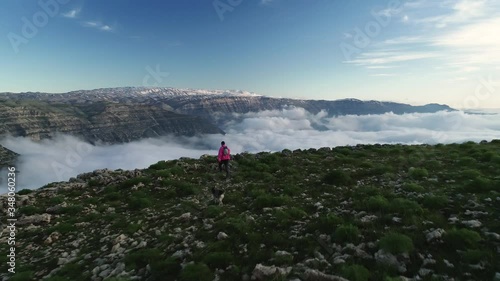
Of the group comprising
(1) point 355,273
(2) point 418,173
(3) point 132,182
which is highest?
(2) point 418,173

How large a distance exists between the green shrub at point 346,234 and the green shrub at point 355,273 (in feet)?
6.22

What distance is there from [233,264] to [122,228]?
25.5 feet

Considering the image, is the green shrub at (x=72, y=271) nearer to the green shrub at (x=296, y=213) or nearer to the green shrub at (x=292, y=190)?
the green shrub at (x=296, y=213)

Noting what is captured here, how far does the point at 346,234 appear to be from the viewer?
34.6ft

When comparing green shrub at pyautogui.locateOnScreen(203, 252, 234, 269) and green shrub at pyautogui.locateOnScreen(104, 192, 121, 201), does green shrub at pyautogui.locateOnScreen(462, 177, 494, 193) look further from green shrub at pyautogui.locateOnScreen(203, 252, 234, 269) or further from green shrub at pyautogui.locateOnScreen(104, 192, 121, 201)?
green shrub at pyautogui.locateOnScreen(104, 192, 121, 201)

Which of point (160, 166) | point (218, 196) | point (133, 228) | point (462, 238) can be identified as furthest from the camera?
point (160, 166)

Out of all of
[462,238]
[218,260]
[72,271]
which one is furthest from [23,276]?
[462,238]

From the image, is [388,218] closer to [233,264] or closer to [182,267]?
[233,264]

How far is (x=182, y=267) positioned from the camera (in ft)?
33.1

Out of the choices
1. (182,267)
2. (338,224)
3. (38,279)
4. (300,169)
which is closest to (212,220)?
(182,267)

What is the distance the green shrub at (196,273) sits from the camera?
→ 9.23m

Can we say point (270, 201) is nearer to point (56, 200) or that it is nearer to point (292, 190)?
point (292, 190)

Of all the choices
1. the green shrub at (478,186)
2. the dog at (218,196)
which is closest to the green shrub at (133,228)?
the dog at (218,196)

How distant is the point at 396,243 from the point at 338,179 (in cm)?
972
